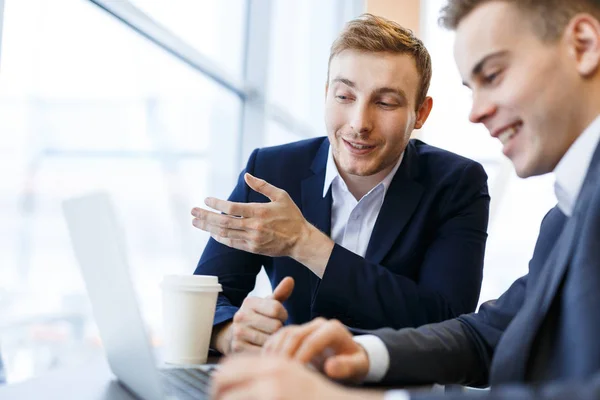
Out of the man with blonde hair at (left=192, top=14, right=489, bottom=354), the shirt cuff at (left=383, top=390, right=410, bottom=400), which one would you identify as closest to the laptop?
the shirt cuff at (left=383, top=390, right=410, bottom=400)

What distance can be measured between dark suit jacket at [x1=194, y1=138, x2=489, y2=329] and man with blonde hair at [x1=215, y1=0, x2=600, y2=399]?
40cm

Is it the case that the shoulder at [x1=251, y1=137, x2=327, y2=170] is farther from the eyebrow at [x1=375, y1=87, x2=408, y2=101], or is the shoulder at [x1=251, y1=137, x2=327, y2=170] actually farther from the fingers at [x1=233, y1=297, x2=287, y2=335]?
the fingers at [x1=233, y1=297, x2=287, y2=335]

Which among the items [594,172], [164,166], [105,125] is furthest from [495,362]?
[164,166]

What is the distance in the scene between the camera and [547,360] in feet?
2.98

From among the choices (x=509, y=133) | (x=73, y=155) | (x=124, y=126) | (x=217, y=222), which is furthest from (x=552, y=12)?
(x=124, y=126)

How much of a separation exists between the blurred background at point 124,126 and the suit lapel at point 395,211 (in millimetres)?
515

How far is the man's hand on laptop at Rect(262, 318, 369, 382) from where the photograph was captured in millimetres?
888

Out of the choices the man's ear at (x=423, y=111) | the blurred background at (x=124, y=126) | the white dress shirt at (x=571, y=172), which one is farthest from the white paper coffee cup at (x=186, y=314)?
the man's ear at (x=423, y=111)

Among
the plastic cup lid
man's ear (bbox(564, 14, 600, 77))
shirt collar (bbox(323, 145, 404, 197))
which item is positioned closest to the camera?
man's ear (bbox(564, 14, 600, 77))

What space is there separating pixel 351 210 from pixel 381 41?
0.44 metres

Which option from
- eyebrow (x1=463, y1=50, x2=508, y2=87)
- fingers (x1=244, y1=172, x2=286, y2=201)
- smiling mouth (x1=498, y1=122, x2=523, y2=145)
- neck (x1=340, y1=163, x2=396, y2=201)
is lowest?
fingers (x1=244, y1=172, x2=286, y2=201)

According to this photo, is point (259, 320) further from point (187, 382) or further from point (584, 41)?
point (584, 41)

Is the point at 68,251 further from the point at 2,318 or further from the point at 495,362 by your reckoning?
the point at 495,362

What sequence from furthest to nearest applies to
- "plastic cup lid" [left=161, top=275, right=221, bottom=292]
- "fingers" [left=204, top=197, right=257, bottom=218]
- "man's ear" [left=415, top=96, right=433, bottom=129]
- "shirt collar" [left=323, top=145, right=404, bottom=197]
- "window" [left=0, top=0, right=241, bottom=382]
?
"man's ear" [left=415, top=96, right=433, bottom=129] → "shirt collar" [left=323, top=145, right=404, bottom=197] → "window" [left=0, top=0, right=241, bottom=382] → "fingers" [left=204, top=197, right=257, bottom=218] → "plastic cup lid" [left=161, top=275, right=221, bottom=292]
